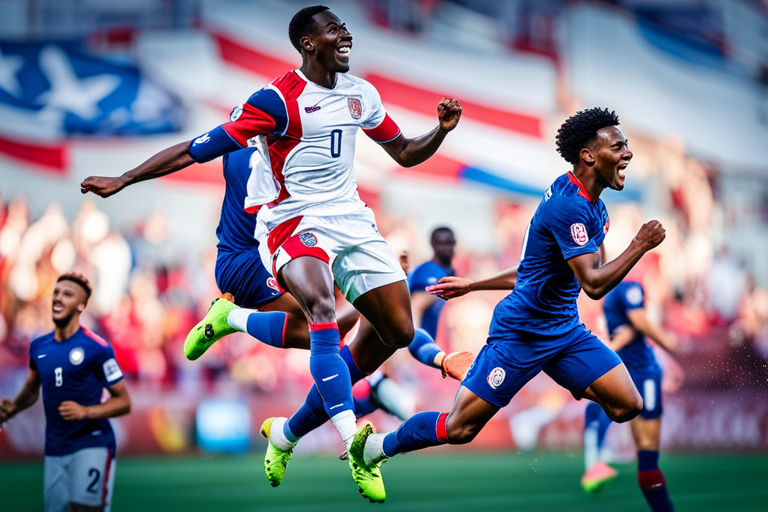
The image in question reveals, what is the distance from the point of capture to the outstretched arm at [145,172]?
17.9 ft

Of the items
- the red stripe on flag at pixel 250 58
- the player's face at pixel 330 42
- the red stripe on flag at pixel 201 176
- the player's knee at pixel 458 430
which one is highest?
the red stripe on flag at pixel 250 58

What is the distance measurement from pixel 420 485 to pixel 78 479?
6.04 metres

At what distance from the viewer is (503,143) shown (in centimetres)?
2034

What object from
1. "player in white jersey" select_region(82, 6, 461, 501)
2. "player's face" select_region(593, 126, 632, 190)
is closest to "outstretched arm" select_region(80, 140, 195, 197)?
"player in white jersey" select_region(82, 6, 461, 501)

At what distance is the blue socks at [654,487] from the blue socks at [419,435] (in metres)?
2.52

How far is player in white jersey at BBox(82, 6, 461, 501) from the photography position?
5.70 metres

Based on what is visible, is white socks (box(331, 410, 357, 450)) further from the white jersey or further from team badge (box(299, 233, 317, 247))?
the white jersey

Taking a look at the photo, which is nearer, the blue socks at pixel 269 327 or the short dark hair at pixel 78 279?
the blue socks at pixel 269 327

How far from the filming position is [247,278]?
6.90 metres

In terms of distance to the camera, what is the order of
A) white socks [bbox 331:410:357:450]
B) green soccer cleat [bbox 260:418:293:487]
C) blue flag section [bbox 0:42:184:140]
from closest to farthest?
white socks [bbox 331:410:357:450] → green soccer cleat [bbox 260:418:293:487] → blue flag section [bbox 0:42:184:140]

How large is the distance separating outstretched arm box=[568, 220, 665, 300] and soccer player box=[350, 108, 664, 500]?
0.16 m

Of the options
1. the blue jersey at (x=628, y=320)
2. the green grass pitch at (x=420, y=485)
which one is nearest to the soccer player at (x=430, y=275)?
the blue jersey at (x=628, y=320)

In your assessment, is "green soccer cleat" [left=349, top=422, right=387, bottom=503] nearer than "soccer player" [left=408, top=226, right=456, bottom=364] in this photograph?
Yes

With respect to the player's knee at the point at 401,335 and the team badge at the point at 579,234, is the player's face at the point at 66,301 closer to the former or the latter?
the player's knee at the point at 401,335
